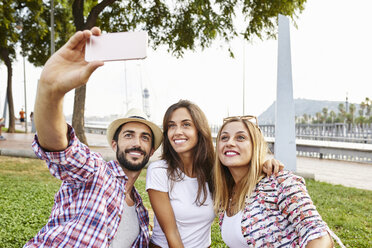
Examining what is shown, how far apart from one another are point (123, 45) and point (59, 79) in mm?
370

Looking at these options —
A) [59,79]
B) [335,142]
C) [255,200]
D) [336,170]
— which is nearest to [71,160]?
[59,79]

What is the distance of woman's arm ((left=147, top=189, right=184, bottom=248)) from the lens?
2451 millimetres

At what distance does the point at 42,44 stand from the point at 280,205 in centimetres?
2142

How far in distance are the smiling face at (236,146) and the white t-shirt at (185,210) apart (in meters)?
0.44

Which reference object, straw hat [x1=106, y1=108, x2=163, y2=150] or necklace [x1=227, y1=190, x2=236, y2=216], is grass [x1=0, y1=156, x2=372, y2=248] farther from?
straw hat [x1=106, y1=108, x2=163, y2=150]

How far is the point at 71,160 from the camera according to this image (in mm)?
1771

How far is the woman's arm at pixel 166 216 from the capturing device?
245 centimetres

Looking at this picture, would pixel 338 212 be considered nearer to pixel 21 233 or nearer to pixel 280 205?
pixel 280 205

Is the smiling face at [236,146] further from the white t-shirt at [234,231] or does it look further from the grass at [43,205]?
the grass at [43,205]

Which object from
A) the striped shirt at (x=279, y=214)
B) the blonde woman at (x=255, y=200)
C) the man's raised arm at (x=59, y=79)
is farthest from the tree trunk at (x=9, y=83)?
the striped shirt at (x=279, y=214)

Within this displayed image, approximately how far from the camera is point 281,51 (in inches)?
341

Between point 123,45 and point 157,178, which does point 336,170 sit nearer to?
point 157,178

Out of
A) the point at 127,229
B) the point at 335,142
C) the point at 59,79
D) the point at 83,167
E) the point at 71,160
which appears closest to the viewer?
the point at 59,79

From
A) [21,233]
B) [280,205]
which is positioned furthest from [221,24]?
[280,205]
